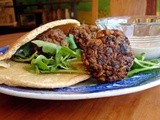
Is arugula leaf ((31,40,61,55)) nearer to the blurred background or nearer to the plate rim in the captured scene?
the plate rim

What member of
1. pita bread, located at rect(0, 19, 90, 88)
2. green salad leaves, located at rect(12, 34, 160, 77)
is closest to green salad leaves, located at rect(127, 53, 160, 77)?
green salad leaves, located at rect(12, 34, 160, 77)

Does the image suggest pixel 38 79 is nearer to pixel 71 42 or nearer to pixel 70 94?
pixel 70 94

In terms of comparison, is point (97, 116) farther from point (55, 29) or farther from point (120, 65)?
point (55, 29)

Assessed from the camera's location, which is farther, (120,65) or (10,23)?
(10,23)

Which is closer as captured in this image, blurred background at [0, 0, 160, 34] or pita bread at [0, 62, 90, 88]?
pita bread at [0, 62, 90, 88]

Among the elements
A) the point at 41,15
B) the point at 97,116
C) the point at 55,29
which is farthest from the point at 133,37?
the point at 41,15

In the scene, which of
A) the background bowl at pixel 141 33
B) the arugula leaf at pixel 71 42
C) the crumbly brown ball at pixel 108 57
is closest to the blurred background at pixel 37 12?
the background bowl at pixel 141 33

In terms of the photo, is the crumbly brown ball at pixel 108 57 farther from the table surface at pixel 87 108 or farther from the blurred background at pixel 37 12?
the blurred background at pixel 37 12

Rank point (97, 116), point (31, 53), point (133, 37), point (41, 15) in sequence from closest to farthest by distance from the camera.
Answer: point (97, 116) < point (31, 53) < point (133, 37) < point (41, 15)
